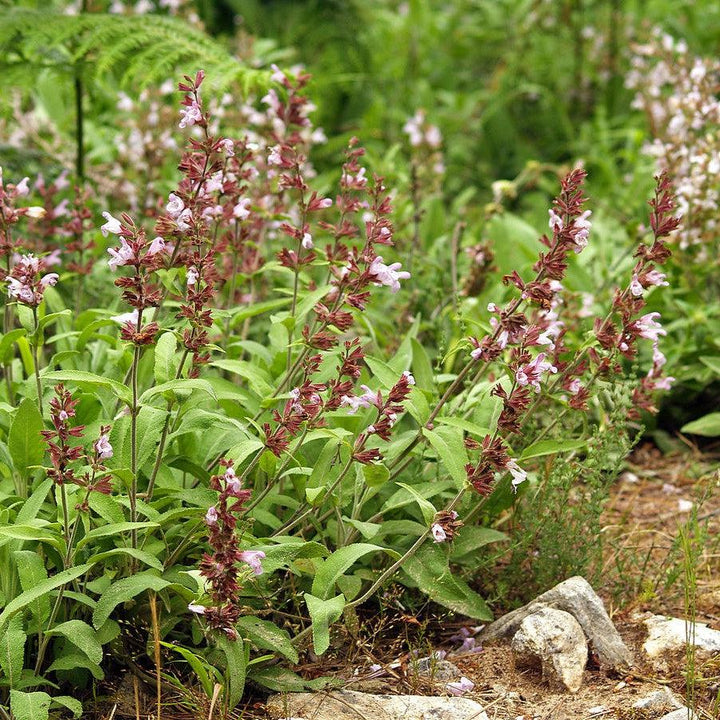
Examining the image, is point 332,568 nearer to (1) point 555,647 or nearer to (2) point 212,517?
A: (2) point 212,517

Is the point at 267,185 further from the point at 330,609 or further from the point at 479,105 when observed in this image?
the point at 479,105

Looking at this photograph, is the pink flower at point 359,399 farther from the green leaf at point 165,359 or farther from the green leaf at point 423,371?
the green leaf at point 423,371

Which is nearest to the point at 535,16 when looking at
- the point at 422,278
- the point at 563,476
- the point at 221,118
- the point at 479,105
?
the point at 479,105

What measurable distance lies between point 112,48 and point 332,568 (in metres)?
2.47

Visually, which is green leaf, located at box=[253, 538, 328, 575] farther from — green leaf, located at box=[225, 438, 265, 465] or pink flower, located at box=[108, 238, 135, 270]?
pink flower, located at box=[108, 238, 135, 270]

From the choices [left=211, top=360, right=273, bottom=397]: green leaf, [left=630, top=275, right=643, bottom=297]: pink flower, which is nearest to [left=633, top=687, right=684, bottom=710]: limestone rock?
[left=630, top=275, right=643, bottom=297]: pink flower

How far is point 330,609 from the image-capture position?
240 centimetres

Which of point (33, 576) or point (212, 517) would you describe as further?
point (33, 576)

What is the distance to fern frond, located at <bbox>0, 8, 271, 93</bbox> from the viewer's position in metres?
3.96

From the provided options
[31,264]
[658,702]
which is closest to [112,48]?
[31,264]

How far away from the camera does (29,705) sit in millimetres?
2250

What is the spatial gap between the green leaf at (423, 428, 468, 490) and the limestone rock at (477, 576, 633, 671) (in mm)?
413

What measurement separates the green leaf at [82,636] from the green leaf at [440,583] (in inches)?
31.6

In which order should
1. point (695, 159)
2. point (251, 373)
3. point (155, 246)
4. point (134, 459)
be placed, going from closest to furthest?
point (155, 246) → point (134, 459) → point (251, 373) → point (695, 159)
